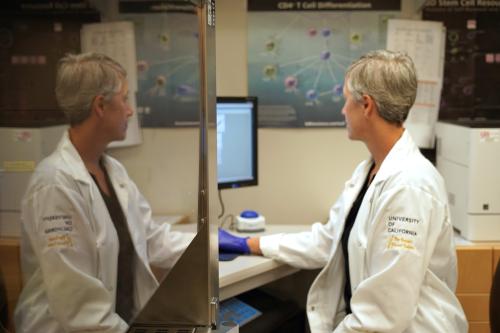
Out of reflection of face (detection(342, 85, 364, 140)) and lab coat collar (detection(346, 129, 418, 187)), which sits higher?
reflection of face (detection(342, 85, 364, 140))

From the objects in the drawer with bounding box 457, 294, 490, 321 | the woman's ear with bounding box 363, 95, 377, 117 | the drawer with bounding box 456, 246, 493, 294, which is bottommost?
the drawer with bounding box 457, 294, 490, 321

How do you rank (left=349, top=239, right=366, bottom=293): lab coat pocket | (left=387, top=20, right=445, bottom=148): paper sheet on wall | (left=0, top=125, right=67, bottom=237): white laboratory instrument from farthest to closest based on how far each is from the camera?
(left=387, top=20, right=445, bottom=148): paper sheet on wall, (left=349, top=239, right=366, bottom=293): lab coat pocket, (left=0, top=125, right=67, bottom=237): white laboratory instrument

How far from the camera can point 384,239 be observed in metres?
1.31

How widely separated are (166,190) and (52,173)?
241 mm

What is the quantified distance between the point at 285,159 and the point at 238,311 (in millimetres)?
783

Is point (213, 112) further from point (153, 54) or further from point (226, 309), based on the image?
point (226, 309)

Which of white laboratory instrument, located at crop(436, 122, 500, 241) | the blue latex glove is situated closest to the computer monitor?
the blue latex glove

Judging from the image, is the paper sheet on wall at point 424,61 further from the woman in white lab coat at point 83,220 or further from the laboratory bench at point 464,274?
the woman in white lab coat at point 83,220

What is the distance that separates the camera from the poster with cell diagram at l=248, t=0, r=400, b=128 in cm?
219

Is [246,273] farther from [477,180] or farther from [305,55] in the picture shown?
[305,55]

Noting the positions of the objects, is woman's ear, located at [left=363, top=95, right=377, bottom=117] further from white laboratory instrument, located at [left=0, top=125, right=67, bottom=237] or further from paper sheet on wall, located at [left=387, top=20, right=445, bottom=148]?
white laboratory instrument, located at [left=0, top=125, right=67, bottom=237]

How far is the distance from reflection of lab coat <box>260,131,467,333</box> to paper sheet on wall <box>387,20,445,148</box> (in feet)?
2.57

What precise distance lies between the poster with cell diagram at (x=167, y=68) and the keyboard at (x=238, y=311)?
0.94 m

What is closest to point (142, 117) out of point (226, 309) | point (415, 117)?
point (226, 309)
